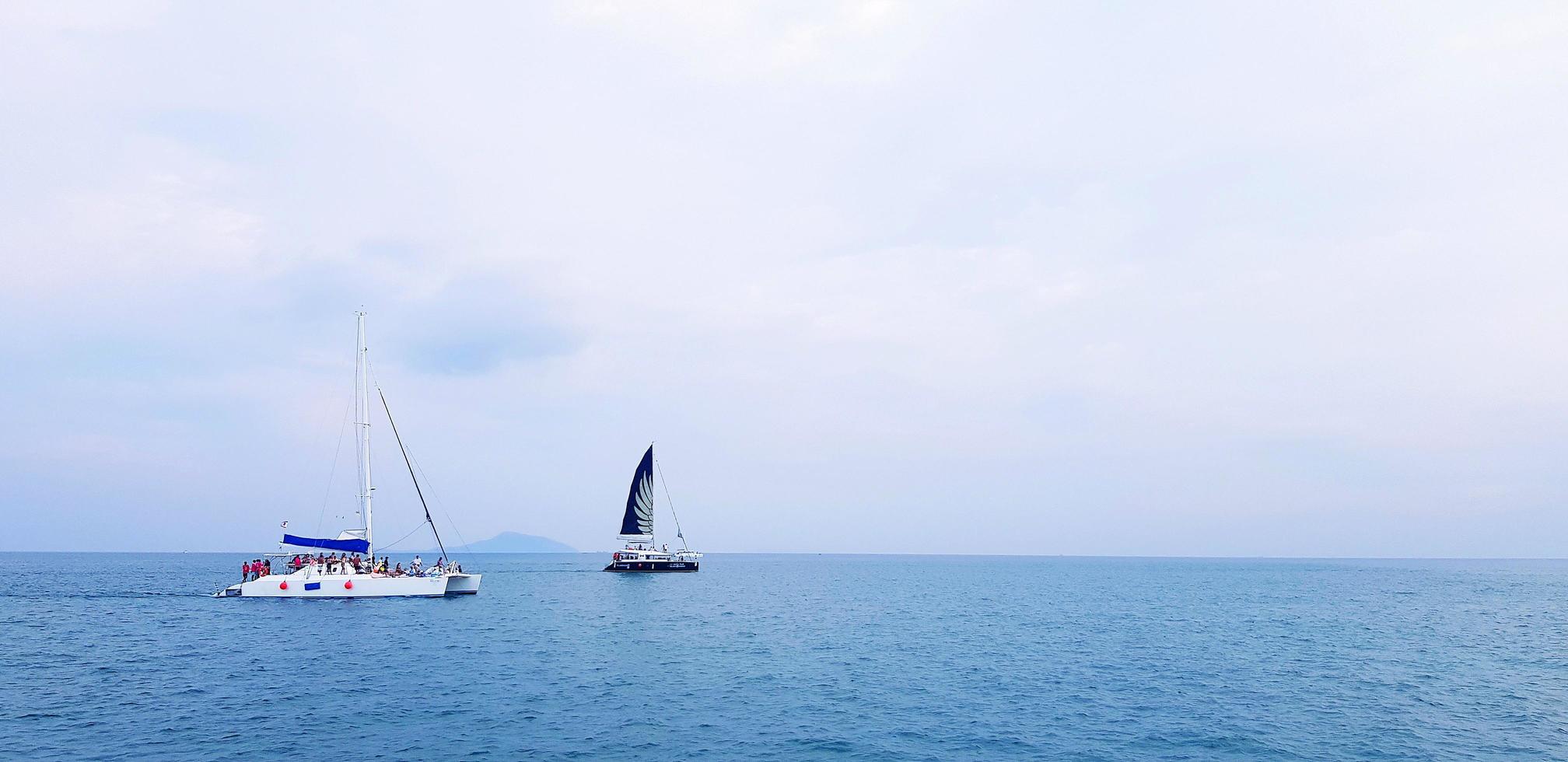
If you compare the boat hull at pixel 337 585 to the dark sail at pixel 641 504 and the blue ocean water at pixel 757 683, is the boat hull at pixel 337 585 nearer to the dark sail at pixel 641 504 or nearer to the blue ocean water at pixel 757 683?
the blue ocean water at pixel 757 683

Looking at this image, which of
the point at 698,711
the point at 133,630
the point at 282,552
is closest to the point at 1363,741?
the point at 698,711

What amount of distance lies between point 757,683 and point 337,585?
47167 mm

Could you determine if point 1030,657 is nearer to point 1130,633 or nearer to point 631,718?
point 1130,633

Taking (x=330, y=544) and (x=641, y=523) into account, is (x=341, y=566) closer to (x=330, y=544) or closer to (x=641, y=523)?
(x=330, y=544)

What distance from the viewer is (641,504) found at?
11625cm

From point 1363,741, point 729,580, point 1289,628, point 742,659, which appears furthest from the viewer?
point 729,580

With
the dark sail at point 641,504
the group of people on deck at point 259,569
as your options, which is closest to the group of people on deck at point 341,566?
the group of people on deck at point 259,569

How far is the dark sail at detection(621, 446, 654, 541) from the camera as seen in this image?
378 feet

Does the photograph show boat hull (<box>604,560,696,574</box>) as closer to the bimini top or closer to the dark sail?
the dark sail

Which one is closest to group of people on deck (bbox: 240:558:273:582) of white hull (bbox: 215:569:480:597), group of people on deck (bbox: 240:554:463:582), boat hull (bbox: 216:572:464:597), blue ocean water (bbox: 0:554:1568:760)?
group of people on deck (bbox: 240:554:463:582)

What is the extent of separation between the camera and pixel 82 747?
86.1 feet

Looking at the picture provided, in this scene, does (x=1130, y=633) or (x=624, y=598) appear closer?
(x=1130, y=633)

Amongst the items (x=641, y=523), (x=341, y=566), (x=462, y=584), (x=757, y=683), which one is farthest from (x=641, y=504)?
(x=757, y=683)

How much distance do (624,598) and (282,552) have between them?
29.0 meters
